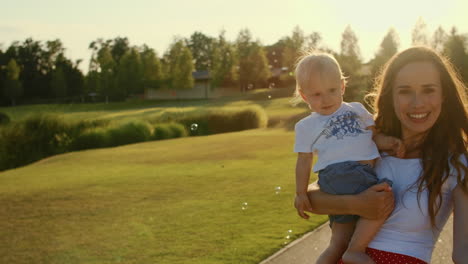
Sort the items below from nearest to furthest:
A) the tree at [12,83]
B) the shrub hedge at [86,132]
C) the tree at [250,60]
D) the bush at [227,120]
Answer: the shrub hedge at [86,132]
the bush at [227,120]
the tree at [250,60]
the tree at [12,83]

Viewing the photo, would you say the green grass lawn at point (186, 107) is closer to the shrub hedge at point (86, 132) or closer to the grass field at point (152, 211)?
the shrub hedge at point (86, 132)

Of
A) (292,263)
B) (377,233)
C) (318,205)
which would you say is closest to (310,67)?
(318,205)

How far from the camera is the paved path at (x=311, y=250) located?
6.26 metres

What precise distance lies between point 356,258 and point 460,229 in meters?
0.45

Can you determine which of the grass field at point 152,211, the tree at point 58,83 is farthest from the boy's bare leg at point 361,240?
the tree at point 58,83

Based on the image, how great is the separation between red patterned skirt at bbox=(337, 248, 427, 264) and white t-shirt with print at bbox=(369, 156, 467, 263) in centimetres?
2

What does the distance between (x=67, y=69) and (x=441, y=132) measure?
9106 cm

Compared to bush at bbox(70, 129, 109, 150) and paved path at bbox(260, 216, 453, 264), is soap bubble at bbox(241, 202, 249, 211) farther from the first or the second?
bush at bbox(70, 129, 109, 150)

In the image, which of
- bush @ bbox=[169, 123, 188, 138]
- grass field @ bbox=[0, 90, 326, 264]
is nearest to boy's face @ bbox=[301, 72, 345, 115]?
grass field @ bbox=[0, 90, 326, 264]

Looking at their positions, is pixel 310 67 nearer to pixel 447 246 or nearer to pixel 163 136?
pixel 447 246

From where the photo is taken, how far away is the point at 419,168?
2.43 m

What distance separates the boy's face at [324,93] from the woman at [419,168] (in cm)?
23

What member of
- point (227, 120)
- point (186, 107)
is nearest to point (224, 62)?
point (186, 107)

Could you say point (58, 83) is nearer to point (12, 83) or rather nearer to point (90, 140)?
point (12, 83)
